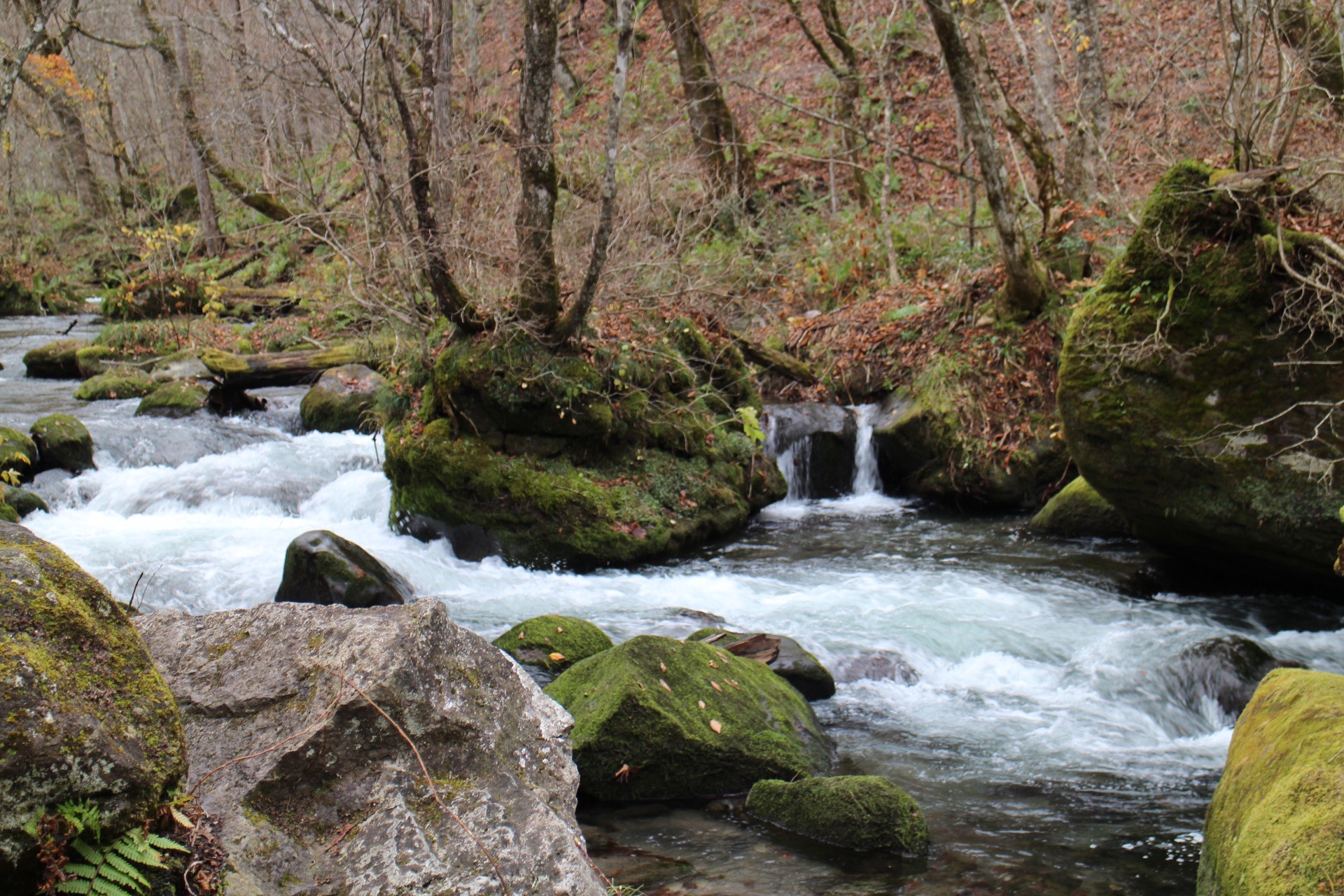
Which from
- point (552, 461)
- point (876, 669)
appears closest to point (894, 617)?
point (876, 669)

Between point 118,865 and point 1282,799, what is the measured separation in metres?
3.29

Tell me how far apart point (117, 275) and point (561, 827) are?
21856 mm

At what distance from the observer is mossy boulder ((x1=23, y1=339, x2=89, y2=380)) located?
54.3 feet

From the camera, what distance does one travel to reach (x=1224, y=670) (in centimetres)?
608

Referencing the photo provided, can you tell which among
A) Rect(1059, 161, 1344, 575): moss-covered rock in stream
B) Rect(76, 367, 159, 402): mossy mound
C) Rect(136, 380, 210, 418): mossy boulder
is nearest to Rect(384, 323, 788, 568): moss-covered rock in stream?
Rect(1059, 161, 1344, 575): moss-covered rock in stream

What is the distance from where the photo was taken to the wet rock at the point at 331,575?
707 centimetres

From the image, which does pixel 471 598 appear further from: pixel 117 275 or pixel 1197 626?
pixel 117 275

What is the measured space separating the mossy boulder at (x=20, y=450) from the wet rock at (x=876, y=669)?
349 inches

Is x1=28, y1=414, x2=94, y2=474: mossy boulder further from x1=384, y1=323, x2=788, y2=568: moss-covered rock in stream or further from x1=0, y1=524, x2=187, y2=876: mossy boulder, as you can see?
x1=0, y1=524, x2=187, y2=876: mossy boulder

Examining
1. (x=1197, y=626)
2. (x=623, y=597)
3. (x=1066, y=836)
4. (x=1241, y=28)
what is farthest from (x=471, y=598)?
(x=1241, y=28)

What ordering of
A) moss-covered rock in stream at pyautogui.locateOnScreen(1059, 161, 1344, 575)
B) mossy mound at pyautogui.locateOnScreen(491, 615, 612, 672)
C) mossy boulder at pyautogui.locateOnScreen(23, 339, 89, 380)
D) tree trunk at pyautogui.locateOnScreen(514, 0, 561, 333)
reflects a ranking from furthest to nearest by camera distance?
mossy boulder at pyautogui.locateOnScreen(23, 339, 89, 380) < tree trunk at pyautogui.locateOnScreen(514, 0, 561, 333) < moss-covered rock in stream at pyautogui.locateOnScreen(1059, 161, 1344, 575) < mossy mound at pyautogui.locateOnScreen(491, 615, 612, 672)

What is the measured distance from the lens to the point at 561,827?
2637 millimetres

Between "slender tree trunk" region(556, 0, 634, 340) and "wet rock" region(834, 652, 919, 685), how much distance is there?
4.26 metres

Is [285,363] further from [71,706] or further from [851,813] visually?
[71,706]
